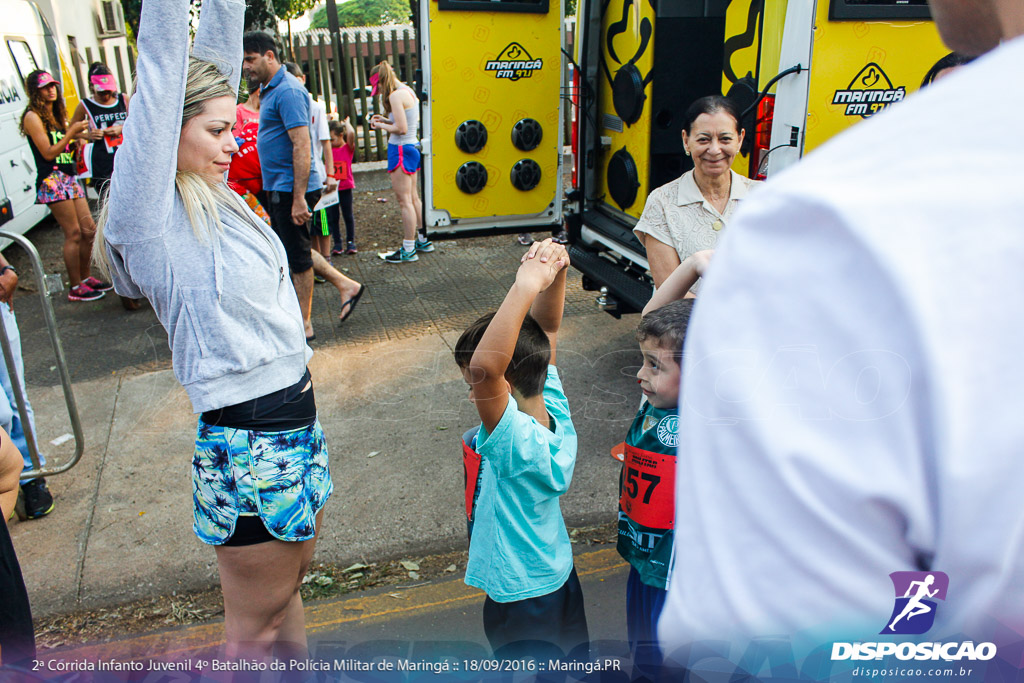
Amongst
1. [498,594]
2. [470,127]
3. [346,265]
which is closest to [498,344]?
[498,594]

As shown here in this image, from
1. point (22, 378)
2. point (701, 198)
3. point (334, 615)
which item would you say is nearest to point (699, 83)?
point (701, 198)

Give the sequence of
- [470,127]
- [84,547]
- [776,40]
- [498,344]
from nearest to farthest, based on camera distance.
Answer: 1. [498,344]
2. [84,547]
3. [776,40]
4. [470,127]

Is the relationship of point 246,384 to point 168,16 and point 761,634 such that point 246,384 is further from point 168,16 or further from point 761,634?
point 761,634

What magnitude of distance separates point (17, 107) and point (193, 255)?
7.53m

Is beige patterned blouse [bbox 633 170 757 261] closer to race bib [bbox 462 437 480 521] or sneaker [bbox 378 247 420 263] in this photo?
race bib [bbox 462 437 480 521]

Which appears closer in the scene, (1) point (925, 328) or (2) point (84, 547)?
(1) point (925, 328)

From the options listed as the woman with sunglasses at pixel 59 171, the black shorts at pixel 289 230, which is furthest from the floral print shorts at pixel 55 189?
the black shorts at pixel 289 230

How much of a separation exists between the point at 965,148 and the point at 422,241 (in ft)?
23.3

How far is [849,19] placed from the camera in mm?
3277

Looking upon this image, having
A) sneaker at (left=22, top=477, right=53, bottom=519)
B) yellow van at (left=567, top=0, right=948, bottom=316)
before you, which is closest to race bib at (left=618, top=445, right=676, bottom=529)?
yellow van at (left=567, top=0, right=948, bottom=316)

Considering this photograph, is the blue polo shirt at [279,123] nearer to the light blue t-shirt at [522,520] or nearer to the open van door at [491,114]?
the open van door at [491,114]

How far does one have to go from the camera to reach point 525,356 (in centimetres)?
187

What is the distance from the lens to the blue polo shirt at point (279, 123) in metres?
4.62

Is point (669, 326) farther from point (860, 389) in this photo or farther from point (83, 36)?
point (83, 36)
